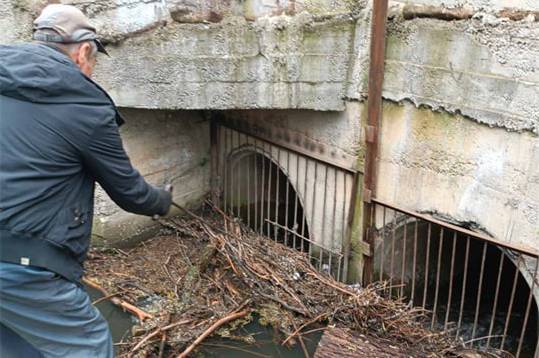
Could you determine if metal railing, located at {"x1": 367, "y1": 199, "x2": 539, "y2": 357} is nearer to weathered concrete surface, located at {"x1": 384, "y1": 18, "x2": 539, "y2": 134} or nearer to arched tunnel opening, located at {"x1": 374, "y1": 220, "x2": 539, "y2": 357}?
arched tunnel opening, located at {"x1": 374, "y1": 220, "x2": 539, "y2": 357}

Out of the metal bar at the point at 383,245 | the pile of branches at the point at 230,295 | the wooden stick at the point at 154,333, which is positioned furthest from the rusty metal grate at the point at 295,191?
the wooden stick at the point at 154,333

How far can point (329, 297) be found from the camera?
4.65 metres

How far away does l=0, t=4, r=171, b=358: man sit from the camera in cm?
227

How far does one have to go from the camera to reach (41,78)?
87.7 inches

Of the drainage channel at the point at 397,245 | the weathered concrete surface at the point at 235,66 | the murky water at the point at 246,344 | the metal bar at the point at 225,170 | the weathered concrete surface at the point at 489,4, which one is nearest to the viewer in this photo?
the weathered concrete surface at the point at 489,4

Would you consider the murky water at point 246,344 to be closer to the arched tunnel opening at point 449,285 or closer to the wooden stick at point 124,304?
the wooden stick at point 124,304

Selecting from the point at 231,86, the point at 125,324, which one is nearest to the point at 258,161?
the point at 231,86

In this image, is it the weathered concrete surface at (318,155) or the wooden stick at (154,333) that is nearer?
the wooden stick at (154,333)

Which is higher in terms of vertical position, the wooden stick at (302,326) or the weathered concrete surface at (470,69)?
the weathered concrete surface at (470,69)

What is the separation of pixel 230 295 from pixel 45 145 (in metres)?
2.74

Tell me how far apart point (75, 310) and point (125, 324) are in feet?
6.28

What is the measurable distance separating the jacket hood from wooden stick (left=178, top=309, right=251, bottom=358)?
2.22m

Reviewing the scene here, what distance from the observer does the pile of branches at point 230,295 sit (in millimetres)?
4137

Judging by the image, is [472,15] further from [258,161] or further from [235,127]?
[258,161]
